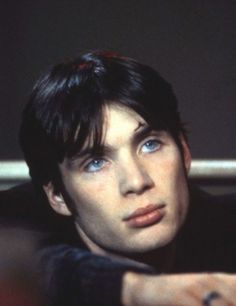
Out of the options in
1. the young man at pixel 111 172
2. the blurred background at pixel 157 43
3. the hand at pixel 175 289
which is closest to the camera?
the hand at pixel 175 289

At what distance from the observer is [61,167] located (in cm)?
76

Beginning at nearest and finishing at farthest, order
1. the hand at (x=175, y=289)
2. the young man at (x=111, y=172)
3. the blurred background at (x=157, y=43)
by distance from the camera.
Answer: the hand at (x=175, y=289) → the young man at (x=111, y=172) → the blurred background at (x=157, y=43)

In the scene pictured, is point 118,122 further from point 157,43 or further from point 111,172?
point 157,43

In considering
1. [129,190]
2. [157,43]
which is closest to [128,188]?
[129,190]

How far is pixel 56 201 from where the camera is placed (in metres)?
0.79

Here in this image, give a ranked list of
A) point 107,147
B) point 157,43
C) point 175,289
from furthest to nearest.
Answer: point 157,43 < point 107,147 < point 175,289

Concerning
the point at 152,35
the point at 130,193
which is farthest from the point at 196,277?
the point at 152,35

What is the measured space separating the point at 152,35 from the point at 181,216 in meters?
0.29

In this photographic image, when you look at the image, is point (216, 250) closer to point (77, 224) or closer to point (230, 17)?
point (77, 224)

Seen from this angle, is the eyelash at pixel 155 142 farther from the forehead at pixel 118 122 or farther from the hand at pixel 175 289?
the hand at pixel 175 289

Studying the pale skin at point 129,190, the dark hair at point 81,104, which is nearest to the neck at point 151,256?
the pale skin at point 129,190

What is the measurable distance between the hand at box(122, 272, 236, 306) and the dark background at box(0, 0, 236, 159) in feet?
0.90

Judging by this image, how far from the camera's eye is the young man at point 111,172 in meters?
0.70

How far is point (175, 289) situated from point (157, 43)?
1.34ft
